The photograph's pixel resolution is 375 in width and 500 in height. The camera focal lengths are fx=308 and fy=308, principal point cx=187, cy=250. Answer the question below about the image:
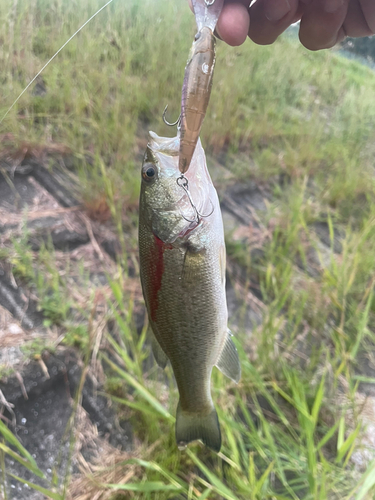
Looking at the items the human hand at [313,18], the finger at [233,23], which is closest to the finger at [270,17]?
the human hand at [313,18]

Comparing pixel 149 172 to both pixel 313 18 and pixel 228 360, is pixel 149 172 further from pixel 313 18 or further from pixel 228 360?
pixel 313 18

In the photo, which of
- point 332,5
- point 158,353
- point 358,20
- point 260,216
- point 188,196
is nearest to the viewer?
point 188,196

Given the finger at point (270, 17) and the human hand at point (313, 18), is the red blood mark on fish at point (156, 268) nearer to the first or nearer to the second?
the human hand at point (313, 18)

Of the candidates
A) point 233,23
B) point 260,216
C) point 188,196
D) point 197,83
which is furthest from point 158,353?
point 260,216

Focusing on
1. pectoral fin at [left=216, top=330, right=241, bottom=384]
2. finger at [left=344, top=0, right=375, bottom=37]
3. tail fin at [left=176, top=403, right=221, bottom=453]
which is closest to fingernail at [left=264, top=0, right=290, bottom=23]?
finger at [left=344, top=0, right=375, bottom=37]

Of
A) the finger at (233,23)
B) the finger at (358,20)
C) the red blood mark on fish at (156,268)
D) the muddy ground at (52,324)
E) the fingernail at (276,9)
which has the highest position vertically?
the finger at (358,20)

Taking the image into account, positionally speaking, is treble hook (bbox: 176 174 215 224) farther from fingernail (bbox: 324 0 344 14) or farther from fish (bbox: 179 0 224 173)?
fingernail (bbox: 324 0 344 14)

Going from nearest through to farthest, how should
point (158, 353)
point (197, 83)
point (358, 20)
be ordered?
point (197, 83)
point (158, 353)
point (358, 20)
